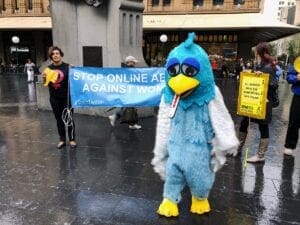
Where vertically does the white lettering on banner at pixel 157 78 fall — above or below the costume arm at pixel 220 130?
above

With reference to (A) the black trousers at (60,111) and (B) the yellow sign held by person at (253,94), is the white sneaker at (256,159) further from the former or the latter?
(A) the black trousers at (60,111)

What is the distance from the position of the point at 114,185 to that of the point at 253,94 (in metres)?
2.39

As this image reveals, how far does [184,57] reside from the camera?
3416 millimetres

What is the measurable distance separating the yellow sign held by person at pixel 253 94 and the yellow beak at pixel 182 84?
200 cm

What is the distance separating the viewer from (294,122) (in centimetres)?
593

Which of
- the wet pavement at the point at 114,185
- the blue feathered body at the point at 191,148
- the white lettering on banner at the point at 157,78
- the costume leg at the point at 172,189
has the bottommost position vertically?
the wet pavement at the point at 114,185

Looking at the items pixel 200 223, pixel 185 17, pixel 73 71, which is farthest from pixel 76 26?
pixel 185 17

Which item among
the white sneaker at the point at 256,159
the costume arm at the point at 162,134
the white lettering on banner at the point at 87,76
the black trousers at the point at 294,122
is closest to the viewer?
the costume arm at the point at 162,134

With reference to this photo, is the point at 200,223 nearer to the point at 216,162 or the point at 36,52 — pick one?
the point at 216,162

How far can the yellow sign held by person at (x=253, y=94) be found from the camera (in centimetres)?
511

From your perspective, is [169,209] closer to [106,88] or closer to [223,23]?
[106,88]

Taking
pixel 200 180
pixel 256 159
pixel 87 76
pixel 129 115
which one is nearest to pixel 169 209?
pixel 200 180

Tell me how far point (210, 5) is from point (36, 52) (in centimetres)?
1456

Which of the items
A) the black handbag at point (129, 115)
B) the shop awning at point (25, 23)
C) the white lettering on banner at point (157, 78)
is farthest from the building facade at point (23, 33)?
the white lettering on banner at point (157, 78)
